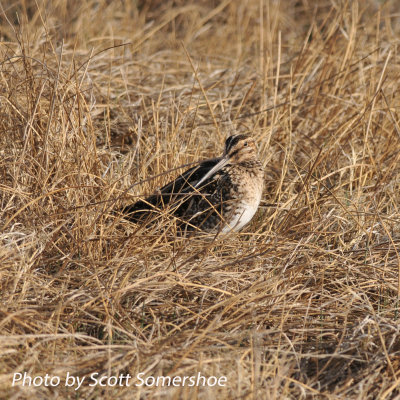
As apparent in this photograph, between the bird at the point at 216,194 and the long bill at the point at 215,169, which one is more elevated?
the long bill at the point at 215,169

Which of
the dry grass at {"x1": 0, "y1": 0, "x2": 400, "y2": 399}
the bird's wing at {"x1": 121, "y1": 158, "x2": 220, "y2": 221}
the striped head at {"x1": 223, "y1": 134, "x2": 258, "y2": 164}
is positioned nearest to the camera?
the dry grass at {"x1": 0, "y1": 0, "x2": 400, "y2": 399}

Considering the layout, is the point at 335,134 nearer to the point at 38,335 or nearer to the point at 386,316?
the point at 386,316

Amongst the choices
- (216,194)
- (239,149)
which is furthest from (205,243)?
(239,149)

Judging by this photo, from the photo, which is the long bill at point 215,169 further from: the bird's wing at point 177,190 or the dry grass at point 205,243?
the dry grass at point 205,243

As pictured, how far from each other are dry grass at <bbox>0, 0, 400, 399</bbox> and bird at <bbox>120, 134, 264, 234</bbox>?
0.15 meters

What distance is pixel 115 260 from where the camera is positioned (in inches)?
146

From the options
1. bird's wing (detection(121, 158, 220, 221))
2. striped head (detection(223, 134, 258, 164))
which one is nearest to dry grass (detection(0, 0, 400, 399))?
bird's wing (detection(121, 158, 220, 221))

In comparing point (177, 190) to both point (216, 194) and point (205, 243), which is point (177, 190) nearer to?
point (216, 194)

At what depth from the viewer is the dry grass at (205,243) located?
3.16 meters

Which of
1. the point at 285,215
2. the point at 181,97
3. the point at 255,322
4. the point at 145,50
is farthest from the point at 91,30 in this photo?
the point at 255,322

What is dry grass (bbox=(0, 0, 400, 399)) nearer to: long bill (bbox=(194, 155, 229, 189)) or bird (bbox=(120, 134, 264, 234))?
bird (bbox=(120, 134, 264, 234))

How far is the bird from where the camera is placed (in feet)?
14.5

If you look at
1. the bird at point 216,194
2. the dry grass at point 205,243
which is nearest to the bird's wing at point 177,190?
the bird at point 216,194

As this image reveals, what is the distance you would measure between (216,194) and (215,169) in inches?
6.0
